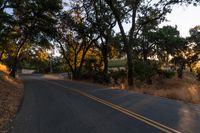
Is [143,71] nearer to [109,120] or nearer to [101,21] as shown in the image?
[101,21]

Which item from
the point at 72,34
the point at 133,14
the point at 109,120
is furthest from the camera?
the point at 72,34

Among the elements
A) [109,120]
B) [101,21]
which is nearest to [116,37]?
[101,21]

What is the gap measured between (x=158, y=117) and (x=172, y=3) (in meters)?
19.0

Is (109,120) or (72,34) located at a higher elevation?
(72,34)

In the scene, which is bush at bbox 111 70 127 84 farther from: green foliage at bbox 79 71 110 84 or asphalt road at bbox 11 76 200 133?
asphalt road at bbox 11 76 200 133

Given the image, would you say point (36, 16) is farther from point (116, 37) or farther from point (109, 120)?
point (109, 120)

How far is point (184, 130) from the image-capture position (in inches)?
340

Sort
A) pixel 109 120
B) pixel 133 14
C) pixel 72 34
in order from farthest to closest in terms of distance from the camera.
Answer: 1. pixel 72 34
2. pixel 133 14
3. pixel 109 120

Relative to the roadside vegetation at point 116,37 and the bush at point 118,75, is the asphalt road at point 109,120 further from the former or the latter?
the bush at point 118,75

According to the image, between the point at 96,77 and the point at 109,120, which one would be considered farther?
the point at 96,77

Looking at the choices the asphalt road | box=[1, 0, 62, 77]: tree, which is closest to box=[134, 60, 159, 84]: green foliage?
box=[1, 0, 62, 77]: tree

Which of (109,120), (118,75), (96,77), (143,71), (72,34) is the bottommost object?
(109,120)

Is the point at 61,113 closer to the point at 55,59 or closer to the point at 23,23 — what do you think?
the point at 23,23

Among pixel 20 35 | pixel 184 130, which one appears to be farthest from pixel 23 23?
pixel 184 130
